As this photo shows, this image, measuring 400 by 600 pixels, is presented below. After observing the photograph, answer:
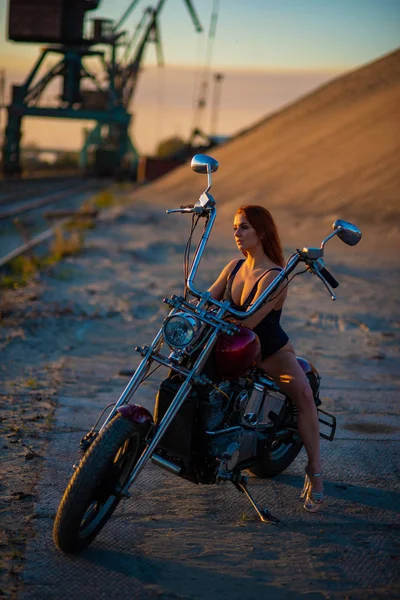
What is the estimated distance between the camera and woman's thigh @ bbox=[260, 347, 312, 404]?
16.9 feet

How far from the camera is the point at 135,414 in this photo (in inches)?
176

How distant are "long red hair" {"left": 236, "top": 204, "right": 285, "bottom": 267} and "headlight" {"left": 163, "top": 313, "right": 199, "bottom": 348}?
0.83 metres

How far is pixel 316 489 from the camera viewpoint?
5.13 meters

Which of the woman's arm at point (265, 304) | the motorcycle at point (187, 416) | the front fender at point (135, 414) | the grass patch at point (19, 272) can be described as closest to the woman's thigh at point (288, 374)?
the motorcycle at point (187, 416)

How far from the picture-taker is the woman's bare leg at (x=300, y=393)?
515 cm

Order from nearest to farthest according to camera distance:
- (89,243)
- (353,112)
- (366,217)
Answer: (89,243) < (366,217) < (353,112)

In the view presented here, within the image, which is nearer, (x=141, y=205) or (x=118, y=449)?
(x=118, y=449)

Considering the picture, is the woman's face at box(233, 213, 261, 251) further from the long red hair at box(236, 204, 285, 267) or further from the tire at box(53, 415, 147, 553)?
the tire at box(53, 415, 147, 553)

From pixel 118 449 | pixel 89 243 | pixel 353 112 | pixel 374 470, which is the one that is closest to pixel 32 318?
pixel 374 470

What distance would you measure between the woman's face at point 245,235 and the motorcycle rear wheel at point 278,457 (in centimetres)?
120

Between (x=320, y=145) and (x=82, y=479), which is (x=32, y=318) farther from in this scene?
(x=320, y=145)

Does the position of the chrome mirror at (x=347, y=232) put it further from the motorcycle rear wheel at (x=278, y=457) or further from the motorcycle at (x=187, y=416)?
the motorcycle rear wheel at (x=278, y=457)

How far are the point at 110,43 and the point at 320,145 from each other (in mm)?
35117

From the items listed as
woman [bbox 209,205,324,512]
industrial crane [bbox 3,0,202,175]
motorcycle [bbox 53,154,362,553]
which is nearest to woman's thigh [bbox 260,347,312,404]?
woman [bbox 209,205,324,512]
